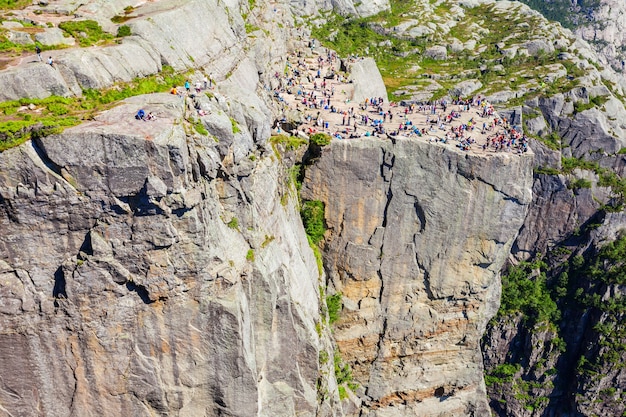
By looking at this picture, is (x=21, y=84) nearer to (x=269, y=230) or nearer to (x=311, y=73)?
(x=269, y=230)

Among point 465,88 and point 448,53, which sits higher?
point 448,53

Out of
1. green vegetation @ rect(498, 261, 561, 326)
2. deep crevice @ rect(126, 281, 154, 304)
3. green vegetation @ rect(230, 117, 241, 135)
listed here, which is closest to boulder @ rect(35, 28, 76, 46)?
green vegetation @ rect(230, 117, 241, 135)

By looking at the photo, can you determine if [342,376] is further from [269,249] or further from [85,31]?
[85,31]

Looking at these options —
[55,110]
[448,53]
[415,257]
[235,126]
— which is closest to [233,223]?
[235,126]

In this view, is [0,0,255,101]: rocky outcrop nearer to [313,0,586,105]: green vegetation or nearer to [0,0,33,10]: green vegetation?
[0,0,33,10]: green vegetation

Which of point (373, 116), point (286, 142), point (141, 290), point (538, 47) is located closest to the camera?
point (141, 290)

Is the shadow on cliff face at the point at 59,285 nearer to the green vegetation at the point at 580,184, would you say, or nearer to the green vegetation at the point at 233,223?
the green vegetation at the point at 233,223

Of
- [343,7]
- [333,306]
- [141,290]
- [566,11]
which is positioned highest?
[343,7]
